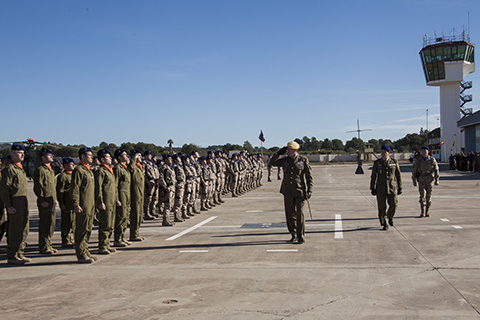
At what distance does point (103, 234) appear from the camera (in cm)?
870

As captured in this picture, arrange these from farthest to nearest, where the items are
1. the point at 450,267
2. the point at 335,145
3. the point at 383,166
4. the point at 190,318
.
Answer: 1. the point at 335,145
2. the point at 383,166
3. the point at 450,267
4. the point at 190,318

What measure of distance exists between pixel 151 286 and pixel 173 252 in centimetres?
241

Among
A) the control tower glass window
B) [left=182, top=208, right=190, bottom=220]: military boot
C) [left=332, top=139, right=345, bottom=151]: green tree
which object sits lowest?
[left=182, top=208, right=190, bottom=220]: military boot

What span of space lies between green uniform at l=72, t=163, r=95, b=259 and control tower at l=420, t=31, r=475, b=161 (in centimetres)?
6917

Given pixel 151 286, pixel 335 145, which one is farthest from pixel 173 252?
pixel 335 145

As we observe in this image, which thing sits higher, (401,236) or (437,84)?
(437,84)

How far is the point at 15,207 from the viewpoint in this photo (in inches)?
319

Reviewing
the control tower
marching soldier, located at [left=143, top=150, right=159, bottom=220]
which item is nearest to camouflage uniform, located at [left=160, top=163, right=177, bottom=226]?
marching soldier, located at [left=143, top=150, right=159, bottom=220]

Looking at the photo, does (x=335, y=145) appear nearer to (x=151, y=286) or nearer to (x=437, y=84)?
(x=437, y=84)

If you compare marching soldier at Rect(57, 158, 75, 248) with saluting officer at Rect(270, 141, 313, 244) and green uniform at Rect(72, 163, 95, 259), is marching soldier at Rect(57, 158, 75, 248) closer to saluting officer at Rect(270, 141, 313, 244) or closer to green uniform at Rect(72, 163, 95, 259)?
green uniform at Rect(72, 163, 95, 259)

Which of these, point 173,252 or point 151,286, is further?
point 173,252

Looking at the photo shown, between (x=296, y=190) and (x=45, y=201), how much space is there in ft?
17.2

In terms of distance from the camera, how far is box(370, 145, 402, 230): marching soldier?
1066cm

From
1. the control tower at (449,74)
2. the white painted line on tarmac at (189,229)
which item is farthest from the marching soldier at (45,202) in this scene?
the control tower at (449,74)
